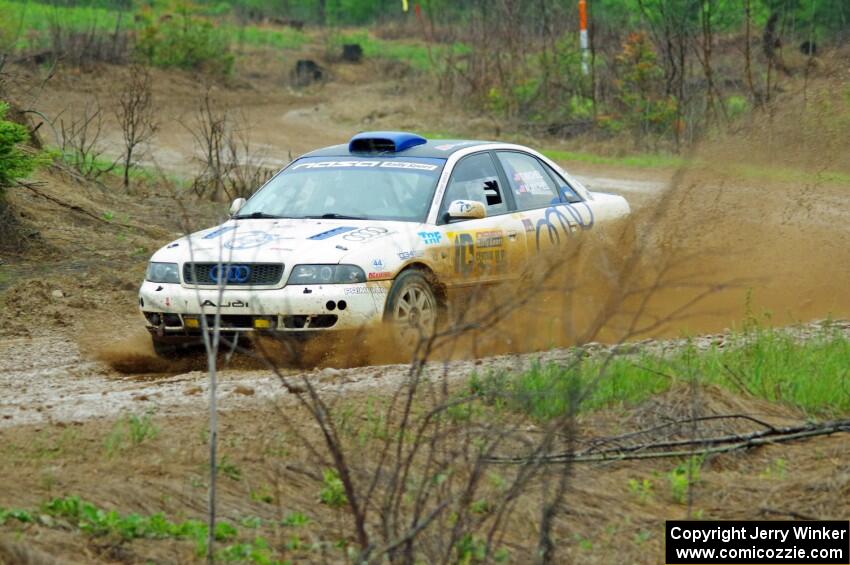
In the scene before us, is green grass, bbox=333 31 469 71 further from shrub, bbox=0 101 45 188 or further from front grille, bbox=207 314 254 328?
front grille, bbox=207 314 254 328

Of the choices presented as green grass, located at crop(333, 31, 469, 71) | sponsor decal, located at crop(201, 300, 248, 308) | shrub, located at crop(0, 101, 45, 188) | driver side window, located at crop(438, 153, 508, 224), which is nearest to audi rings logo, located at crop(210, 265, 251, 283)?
sponsor decal, located at crop(201, 300, 248, 308)

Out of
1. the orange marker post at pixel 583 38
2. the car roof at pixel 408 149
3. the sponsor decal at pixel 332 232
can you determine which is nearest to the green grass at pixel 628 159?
the orange marker post at pixel 583 38

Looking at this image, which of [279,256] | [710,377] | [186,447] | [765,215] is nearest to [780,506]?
[710,377]

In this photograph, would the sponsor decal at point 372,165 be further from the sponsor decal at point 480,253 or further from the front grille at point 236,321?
the front grille at point 236,321

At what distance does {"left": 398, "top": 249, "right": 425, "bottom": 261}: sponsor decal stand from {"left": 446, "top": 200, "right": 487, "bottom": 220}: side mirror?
531mm

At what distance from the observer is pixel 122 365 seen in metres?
9.31

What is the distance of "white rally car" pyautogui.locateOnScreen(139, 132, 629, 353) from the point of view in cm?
873

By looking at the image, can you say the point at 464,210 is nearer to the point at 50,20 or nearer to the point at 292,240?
the point at 292,240

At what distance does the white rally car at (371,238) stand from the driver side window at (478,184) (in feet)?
0.04

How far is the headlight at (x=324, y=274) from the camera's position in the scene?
8.72 m

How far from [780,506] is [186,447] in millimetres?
2716

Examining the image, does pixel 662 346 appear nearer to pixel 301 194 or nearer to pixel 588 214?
pixel 588 214

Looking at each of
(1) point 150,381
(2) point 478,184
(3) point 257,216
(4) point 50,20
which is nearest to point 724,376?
(2) point 478,184

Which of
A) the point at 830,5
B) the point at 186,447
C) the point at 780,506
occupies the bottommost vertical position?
the point at 780,506
